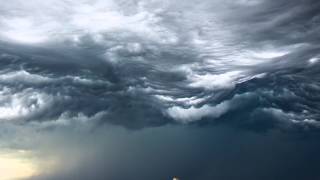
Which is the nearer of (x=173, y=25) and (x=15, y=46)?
(x=173, y=25)

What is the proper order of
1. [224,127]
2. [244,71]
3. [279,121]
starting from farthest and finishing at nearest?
[224,127]
[279,121]
[244,71]

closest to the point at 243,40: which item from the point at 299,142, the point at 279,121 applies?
the point at 279,121

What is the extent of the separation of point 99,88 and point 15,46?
11.1 m

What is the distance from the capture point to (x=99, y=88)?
3444cm

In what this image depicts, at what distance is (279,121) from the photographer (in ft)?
166

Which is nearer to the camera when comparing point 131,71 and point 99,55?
point 99,55

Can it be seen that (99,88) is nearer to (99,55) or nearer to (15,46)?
(99,55)

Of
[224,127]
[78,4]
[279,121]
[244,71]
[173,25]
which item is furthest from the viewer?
[224,127]

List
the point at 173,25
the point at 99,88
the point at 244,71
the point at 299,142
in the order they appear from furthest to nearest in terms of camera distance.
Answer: the point at 299,142 → the point at 99,88 → the point at 244,71 → the point at 173,25

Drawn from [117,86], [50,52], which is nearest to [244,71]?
[117,86]

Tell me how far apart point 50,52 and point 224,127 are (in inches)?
1497

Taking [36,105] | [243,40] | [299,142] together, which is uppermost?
[243,40]

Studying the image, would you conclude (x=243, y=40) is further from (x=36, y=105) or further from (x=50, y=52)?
(x=36, y=105)

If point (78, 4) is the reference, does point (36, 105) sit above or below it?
below
